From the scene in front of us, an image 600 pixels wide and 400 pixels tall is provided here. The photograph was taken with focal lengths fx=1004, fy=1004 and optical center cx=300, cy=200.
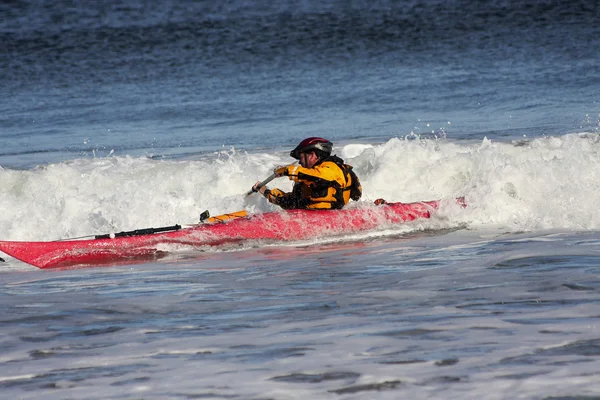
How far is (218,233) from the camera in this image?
30.7 ft

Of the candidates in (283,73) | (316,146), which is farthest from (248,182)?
(283,73)

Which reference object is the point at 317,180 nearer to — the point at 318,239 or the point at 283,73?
the point at 318,239

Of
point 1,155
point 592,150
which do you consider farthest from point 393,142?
point 1,155

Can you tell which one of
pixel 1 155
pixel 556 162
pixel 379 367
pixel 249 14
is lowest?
pixel 379 367

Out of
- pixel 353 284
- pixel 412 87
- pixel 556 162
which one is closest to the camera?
pixel 353 284

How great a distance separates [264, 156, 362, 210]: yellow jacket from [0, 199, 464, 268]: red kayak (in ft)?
0.38

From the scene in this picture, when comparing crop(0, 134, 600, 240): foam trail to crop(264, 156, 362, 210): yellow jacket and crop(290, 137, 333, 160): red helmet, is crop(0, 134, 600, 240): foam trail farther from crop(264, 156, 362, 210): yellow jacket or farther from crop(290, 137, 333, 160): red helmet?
crop(290, 137, 333, 160): red helmet

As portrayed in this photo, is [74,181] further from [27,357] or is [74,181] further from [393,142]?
[27,357]

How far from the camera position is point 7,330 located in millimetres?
5957

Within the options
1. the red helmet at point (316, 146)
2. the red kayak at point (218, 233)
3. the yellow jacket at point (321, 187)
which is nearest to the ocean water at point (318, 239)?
the red kayak at point (218, 233)

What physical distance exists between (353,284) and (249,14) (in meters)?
30.3

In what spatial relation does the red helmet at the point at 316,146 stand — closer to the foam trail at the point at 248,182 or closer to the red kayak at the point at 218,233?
the red kayak at the point at 218,233

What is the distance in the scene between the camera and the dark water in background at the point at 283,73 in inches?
654

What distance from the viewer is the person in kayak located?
372 inches
